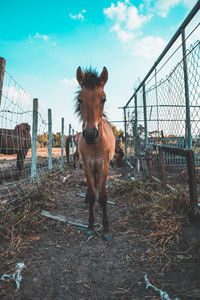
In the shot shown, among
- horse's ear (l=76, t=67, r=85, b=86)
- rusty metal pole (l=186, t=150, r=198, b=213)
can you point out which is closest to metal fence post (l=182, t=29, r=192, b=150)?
rusty metal pole (l=186, t=150, r=198, b=213)

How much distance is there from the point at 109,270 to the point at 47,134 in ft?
16.0

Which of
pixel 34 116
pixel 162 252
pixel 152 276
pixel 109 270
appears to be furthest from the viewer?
pixel 34 116

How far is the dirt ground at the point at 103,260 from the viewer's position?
1423 mm

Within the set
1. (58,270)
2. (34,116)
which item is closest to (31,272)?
(58,270)

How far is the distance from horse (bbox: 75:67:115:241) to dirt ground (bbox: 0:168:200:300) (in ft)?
1.09

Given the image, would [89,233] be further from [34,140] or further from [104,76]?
[34,140]

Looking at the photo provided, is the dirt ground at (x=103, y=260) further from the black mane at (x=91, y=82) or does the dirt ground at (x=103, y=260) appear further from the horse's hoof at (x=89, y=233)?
the black mane at (x=91, y=82)

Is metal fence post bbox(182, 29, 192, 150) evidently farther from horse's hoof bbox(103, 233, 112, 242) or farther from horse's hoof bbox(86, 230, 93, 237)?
horse's hoof bbox(86, 230, 93, 237)

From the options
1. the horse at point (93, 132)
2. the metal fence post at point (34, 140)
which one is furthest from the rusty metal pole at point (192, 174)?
the metal fence post at point (34, 140)

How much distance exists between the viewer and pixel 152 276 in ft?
5.21

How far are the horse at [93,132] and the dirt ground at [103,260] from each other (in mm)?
333

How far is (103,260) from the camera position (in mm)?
1865

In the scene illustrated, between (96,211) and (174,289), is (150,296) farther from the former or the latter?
(96,211)

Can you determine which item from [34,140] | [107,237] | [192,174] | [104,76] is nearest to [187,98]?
[192,174]
